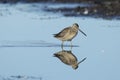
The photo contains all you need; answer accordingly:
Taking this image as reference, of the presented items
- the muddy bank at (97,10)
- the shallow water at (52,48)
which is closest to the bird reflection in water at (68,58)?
the shallow water at (52,48)

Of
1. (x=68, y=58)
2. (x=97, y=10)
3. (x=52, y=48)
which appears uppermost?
(x=68, y=58)

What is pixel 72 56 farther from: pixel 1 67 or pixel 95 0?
pixel 95 0

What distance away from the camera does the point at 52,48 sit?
42.2 ft

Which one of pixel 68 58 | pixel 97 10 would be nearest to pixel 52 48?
pixel 68 58

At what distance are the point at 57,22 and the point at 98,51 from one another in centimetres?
543

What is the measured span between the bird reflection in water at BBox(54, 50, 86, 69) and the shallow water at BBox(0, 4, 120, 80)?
0.35 ft

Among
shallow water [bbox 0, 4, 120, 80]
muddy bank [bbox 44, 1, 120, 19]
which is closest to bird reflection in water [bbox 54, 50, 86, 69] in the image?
shallow water [bbox 0, 4, 120, 80]

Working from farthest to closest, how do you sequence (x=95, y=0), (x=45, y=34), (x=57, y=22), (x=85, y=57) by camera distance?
(x=95, y=0), (x=57, y=22), (x=45, y=34), (x=85, y=57)

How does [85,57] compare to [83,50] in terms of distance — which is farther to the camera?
[83,50]

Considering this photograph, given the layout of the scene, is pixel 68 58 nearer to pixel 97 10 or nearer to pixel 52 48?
pixel 52 48

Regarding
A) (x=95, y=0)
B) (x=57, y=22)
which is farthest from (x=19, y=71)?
(x=95, y=0)

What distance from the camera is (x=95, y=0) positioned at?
2538 centimetres

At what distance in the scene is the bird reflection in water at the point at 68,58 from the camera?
11.0 metres

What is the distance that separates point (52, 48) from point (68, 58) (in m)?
1.34
